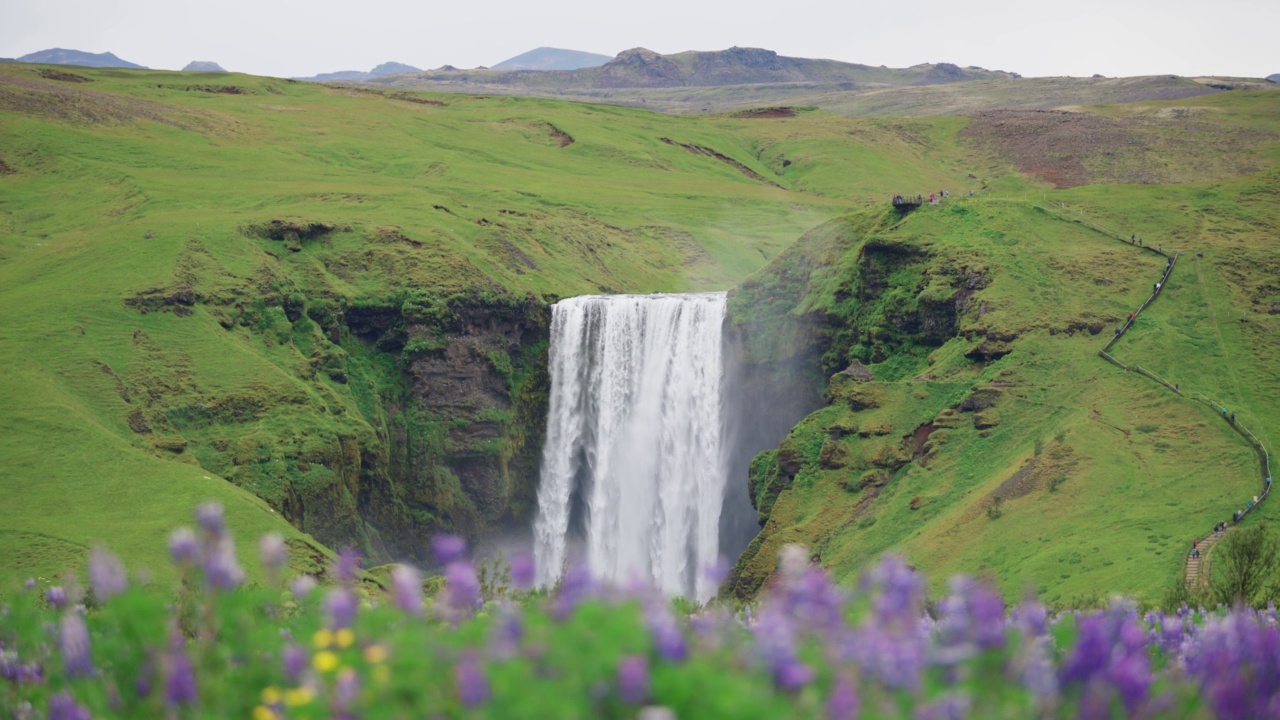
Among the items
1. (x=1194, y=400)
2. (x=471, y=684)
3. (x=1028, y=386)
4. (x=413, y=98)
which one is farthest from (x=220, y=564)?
(x=413, y=98)

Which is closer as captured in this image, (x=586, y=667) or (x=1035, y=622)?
(x=586, y=667)

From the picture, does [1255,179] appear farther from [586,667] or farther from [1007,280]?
[586,667]

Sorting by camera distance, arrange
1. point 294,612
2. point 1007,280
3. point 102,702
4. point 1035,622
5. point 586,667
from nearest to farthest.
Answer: point 586,667, point 1035,622, point 102,702, point 294,612, point 1007,280

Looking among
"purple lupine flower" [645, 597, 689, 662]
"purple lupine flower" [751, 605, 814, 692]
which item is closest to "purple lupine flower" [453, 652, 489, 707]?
"purple lupine flower" [645, 597, 689, 662]

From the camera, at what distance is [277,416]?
52.9m

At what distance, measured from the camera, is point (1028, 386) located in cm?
4653

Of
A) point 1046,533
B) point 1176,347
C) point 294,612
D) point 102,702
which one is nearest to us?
point 102,702

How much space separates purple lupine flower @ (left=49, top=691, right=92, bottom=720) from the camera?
7.27 m

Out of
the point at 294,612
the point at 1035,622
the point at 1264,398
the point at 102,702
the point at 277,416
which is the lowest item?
the point at 277,416

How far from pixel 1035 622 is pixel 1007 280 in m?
46.8

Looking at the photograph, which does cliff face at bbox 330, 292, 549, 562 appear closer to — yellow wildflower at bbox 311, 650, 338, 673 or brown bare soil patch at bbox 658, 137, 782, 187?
yellow wildflower at bbox 311, 650, 338, 673

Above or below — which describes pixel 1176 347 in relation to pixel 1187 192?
below

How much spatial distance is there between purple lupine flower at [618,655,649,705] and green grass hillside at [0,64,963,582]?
3307cm

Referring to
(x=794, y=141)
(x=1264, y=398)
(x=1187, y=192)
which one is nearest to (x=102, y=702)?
(x=1264, y=398)
